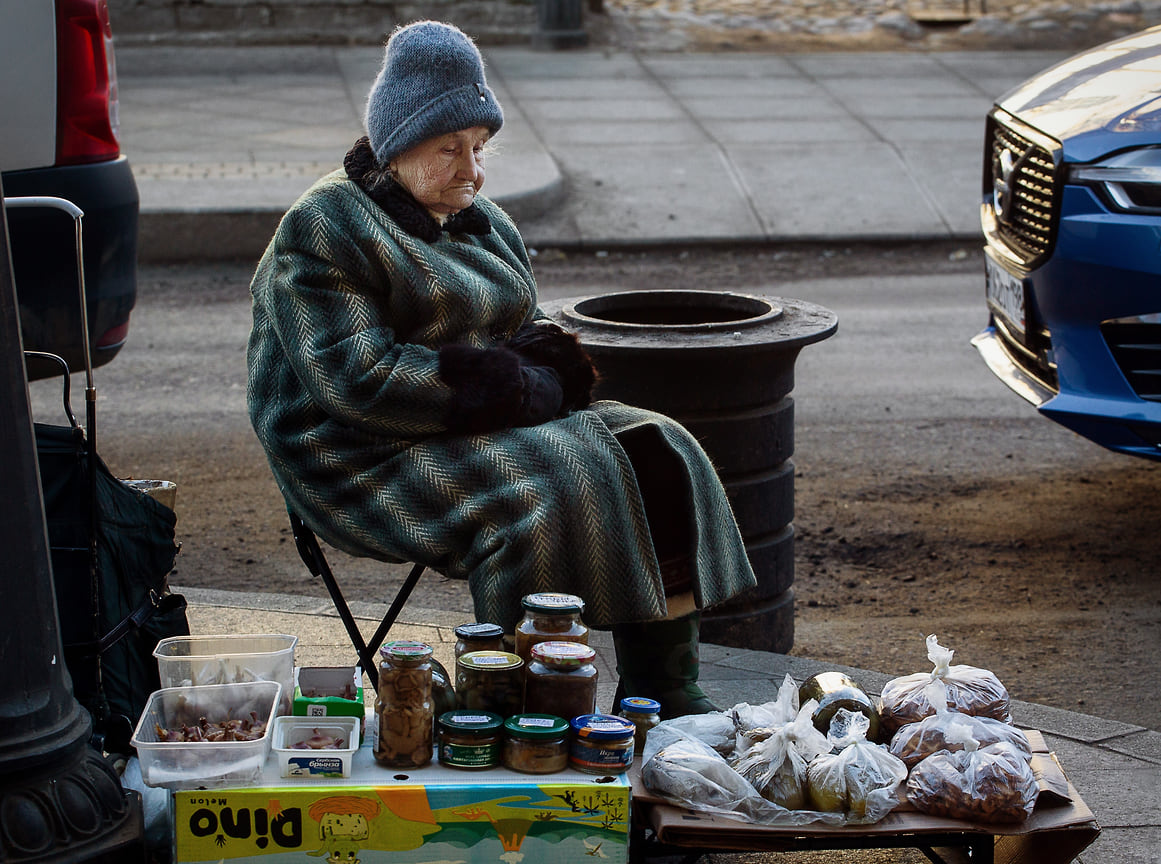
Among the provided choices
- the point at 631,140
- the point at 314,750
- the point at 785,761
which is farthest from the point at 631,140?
the point at 314,750

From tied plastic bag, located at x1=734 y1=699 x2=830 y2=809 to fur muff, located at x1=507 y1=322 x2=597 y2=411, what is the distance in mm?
919

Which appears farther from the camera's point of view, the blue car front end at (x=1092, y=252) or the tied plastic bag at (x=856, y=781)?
the blue car front end at (x=1092, y=252)

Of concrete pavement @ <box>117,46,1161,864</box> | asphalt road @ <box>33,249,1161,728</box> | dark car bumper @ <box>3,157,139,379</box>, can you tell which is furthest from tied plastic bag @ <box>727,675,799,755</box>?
concrete pavement @ <box>117,46,1161,864</box>

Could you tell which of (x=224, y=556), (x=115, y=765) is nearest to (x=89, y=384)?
(x=115, y=765)

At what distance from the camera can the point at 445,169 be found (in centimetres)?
315

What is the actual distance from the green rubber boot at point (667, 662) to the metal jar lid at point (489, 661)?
445 mm

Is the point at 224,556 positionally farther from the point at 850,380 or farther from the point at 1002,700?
the point at 850,380

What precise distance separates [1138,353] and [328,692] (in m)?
2.78

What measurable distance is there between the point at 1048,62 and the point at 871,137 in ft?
12.0

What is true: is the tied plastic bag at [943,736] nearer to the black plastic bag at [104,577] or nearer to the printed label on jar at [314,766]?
the printed label on jar at [314,766]

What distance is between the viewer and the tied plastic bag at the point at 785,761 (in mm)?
2609

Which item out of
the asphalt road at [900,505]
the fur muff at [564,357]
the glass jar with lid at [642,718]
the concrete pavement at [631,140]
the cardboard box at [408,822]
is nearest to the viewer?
the cardboard box at [408,822]

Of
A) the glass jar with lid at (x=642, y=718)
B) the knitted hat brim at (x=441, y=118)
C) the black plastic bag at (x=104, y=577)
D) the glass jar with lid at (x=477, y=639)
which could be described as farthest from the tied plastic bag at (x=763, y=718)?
the knitted hat brim at (x=441, y=118)

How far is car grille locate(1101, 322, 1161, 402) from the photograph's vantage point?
173 inches
